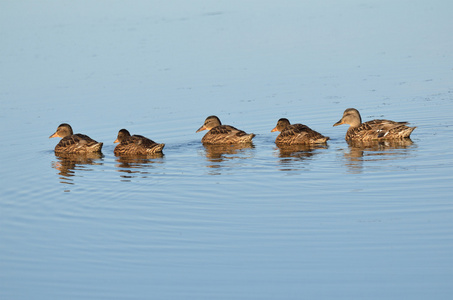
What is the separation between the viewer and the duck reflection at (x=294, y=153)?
13.4m

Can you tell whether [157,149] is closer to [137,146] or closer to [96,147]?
[137,146]

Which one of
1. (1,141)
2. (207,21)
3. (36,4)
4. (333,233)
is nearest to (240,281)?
(333,233)

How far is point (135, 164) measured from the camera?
47.7ft

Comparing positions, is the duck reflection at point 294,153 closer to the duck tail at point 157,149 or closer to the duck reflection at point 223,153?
the duck reflection at point 223,153

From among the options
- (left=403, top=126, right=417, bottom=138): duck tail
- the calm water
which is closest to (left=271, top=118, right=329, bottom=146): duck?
the calm water

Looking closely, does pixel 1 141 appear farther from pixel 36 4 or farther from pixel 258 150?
pixel 36 4

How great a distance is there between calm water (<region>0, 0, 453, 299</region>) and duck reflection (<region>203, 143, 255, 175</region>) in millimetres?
112

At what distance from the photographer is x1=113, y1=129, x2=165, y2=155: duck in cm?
1522

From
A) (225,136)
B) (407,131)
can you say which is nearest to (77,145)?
(225,136)

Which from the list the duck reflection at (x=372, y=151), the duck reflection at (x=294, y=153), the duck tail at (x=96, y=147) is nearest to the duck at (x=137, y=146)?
the duck tail at (x=96, y=147)

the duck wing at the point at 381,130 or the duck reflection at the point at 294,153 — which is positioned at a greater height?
the duck wing at the point at 381,130

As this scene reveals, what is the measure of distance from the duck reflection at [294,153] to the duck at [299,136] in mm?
118

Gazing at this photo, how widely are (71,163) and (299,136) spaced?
14.5 ft

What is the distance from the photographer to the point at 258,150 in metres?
15.1
